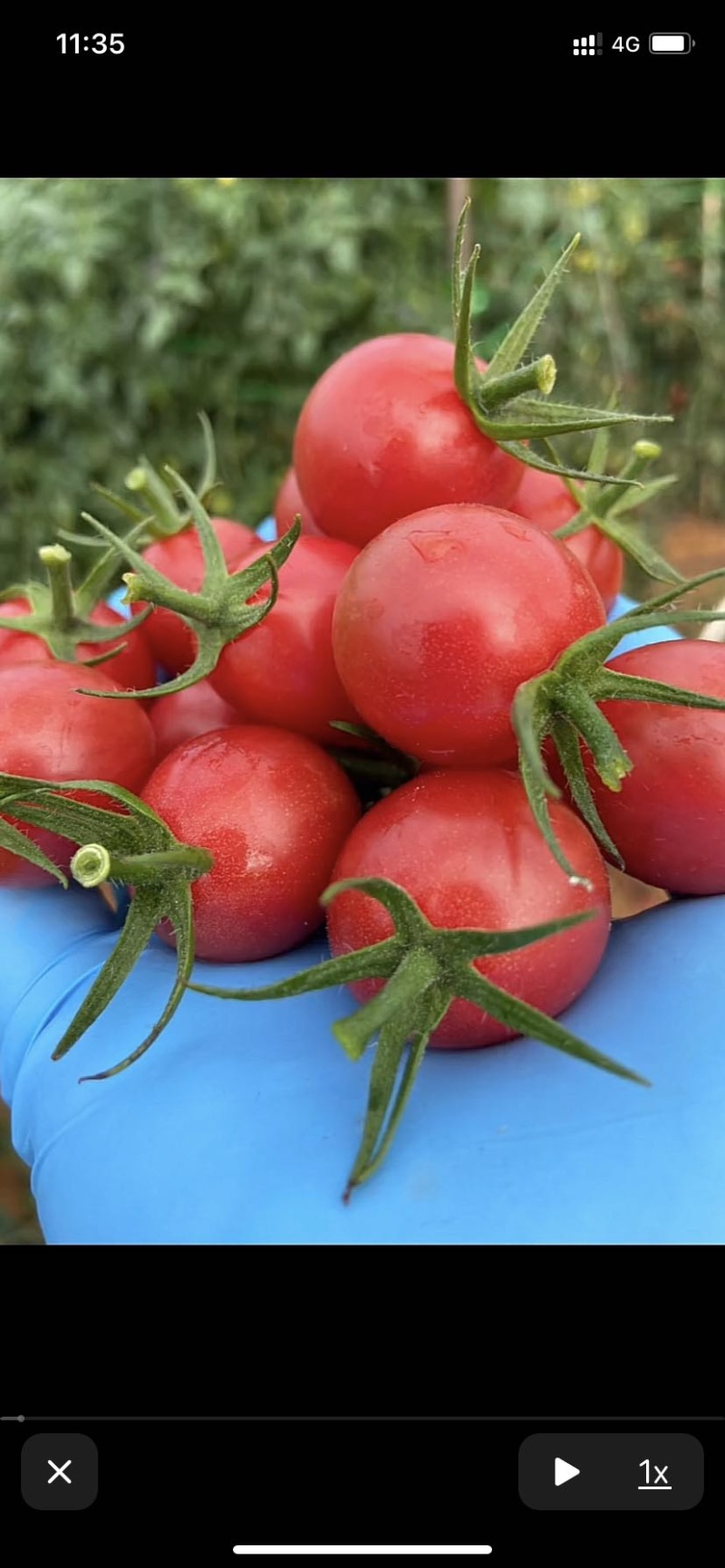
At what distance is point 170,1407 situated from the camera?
575mm

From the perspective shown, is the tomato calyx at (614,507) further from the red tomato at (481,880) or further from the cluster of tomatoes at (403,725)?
the red tomato at (481,880)

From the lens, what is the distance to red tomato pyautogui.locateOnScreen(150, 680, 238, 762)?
2.99ft

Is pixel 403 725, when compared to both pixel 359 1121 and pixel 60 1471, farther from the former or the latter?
pixel 60 1471

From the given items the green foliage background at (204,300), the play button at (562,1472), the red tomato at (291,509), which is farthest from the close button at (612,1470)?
the green foliage background at (204,300)

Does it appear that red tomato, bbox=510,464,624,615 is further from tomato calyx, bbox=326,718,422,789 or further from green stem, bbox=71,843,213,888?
green stem, bbox=71,843,213,888

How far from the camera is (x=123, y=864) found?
2.14 feet

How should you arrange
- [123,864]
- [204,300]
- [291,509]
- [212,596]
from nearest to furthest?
1. [123,864]
2. [212,596]
3. [291,509]
4. [204,300]

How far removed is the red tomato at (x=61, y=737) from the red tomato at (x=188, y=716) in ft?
0.18
